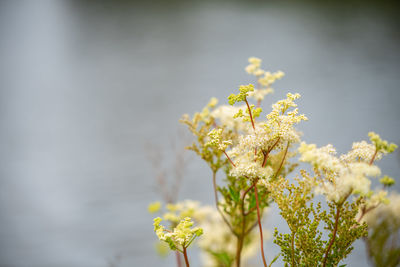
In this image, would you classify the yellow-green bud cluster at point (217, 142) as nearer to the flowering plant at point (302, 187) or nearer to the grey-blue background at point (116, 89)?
the flowering plant at point (302, 187)

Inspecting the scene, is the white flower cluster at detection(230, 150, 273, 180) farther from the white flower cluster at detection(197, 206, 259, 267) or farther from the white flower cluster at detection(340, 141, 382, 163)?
the white flower cluster at detection(197, 206, 259, 267)

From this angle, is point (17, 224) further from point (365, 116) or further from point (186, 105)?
point (365, 116)

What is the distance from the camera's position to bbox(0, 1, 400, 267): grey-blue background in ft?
5.20

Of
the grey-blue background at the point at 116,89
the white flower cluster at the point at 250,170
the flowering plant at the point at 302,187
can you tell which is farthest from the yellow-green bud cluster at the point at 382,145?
Answer: the grey-blue background at the point at 116,89

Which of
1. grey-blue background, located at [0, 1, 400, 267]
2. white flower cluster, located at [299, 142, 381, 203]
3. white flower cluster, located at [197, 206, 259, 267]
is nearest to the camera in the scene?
white flower cluster, located at [299, 142, 381, 203]

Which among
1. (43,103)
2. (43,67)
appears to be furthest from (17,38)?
(43,103)

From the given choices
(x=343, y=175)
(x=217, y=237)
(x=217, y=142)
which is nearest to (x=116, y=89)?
(x=217, y=237)

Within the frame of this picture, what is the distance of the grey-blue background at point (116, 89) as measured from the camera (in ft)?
5.20

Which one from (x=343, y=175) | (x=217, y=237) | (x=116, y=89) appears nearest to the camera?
(x=343, y=175)

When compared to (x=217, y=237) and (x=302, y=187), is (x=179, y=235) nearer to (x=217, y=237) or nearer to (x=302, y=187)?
(x=302, y=187)

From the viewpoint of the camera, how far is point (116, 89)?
1699 mm

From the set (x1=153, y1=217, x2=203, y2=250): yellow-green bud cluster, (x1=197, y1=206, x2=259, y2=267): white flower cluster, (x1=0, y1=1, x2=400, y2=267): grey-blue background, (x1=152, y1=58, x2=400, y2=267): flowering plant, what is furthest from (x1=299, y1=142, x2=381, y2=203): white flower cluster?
(x1=0, y1=1, x2=400, y2=267): grey-blue background

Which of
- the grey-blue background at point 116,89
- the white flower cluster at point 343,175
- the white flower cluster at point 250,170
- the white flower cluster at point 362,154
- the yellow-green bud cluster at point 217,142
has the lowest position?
the white flower cluster at point 343,175

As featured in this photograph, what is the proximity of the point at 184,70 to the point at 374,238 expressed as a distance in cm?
140
